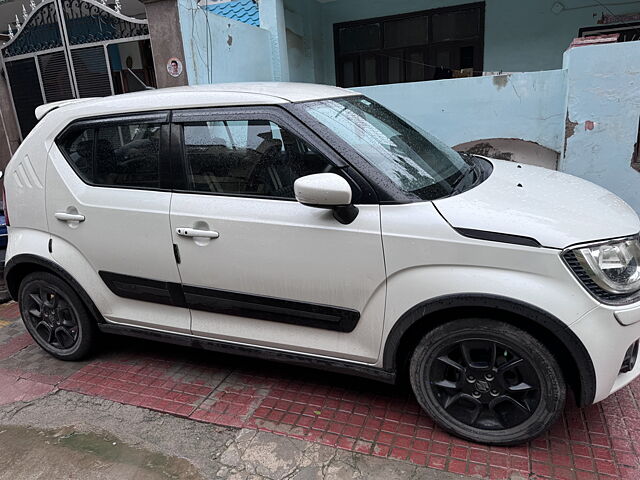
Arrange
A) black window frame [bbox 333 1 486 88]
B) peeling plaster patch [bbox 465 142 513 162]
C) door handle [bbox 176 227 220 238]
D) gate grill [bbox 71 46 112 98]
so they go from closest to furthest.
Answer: door handle [bbox 176 227 220 238], peeling plaster patch [bbox 465 142 513 162], gate grill [bbox 71 46 112 98], black window frame [bbox 333 1 486 88]

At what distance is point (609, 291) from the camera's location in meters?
2.20

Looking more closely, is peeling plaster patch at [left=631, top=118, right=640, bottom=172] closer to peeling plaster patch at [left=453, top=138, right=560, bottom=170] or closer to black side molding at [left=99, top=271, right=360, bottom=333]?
peeling plaster patch at [left=453, top=138, right=560, bottom=170]

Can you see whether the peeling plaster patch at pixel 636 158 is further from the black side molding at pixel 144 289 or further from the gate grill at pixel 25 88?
the gate grill at pixel 25 88

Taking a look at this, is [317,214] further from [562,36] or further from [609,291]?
[562,36]

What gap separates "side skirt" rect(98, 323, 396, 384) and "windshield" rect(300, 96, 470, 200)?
99 centimetres

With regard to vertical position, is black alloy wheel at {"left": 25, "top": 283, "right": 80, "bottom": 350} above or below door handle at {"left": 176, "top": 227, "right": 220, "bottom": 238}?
below

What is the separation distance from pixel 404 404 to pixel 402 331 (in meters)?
0.68

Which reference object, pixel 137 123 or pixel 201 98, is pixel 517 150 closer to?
pixel 201 98

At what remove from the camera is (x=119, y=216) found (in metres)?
3.03

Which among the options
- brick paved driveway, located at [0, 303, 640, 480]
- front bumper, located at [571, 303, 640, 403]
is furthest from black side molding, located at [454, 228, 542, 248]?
brick paved driveway, located at [0, 303, 640, 480]

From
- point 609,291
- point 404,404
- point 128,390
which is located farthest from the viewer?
point 128,390

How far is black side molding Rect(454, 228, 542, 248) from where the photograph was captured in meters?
2.21

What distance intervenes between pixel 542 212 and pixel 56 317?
3.32 m

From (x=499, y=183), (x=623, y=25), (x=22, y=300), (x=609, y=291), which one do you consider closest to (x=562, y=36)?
(x=623, y=25)
